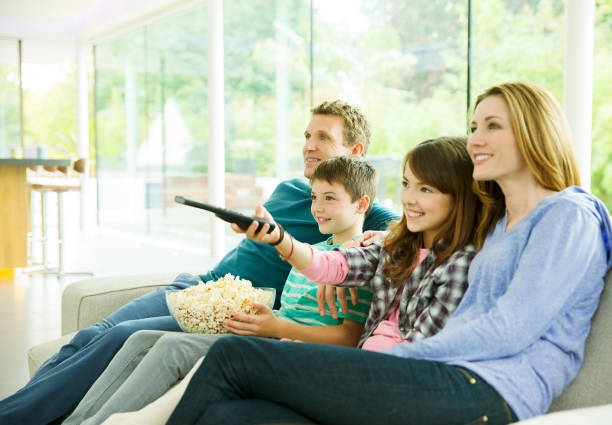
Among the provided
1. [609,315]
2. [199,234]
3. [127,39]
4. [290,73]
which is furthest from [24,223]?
[609,315]

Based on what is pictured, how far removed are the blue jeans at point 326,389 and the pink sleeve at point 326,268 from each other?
1.34 feet

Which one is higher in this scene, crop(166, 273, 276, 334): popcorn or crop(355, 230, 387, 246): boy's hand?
crop(355, 230, 387, 246): boy's hand

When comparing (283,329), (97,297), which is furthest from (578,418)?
(97,297)

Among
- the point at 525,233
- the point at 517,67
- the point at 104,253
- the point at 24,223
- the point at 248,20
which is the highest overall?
the point at 248,20

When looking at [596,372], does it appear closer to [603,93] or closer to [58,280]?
[603,93]

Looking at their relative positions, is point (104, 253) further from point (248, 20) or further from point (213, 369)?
point (213, 369)

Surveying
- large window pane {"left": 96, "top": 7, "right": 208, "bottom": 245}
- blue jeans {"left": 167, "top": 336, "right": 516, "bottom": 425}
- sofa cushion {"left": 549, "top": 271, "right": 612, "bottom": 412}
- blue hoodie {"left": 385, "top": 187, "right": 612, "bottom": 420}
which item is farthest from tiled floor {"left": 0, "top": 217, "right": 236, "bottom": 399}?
sofa cushion {"left": 549, "top": 271, "right": 612, "bottom": 412}

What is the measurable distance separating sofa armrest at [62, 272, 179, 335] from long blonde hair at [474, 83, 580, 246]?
5.37 feet

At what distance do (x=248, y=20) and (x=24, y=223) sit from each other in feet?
9.32

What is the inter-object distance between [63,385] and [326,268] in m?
0.89

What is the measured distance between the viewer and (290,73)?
605cm

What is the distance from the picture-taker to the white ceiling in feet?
26.2

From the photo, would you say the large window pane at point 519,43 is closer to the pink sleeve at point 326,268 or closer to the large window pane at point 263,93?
the large window pane at point 263,93

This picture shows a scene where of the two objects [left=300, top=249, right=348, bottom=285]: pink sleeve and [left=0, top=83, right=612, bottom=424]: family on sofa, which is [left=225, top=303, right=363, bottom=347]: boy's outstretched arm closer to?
[left=0, top=83, right=612, bottom=424]: family on sofa
